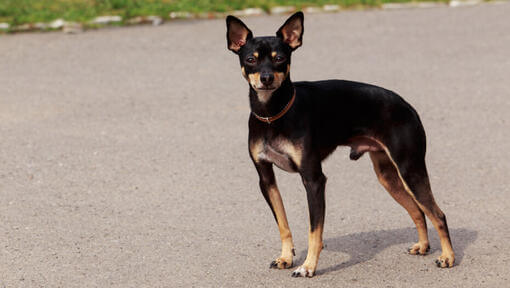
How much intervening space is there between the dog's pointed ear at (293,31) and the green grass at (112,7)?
8395mm

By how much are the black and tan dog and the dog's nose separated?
0.02 m

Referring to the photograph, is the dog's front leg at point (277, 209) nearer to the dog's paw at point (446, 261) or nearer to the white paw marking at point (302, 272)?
the white paw marking at point (302, 272)

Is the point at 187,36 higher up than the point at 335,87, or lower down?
lower down

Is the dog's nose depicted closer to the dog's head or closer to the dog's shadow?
the dog's head

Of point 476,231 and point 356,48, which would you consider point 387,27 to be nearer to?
point 356,48

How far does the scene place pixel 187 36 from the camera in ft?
43.3

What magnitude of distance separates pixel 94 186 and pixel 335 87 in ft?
8.64

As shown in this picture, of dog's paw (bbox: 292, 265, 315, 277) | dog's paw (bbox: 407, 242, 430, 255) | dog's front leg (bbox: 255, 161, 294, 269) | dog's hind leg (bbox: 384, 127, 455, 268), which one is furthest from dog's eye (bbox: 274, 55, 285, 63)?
dog's paw (bbox: 407, 242, 430, 255)

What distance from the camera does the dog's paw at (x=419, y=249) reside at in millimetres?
6301

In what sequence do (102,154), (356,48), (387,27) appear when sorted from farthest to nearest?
1. (387,27)
2. (356,48)
3. (102,154)

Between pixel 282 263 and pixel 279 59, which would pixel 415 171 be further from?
pixel 279 59

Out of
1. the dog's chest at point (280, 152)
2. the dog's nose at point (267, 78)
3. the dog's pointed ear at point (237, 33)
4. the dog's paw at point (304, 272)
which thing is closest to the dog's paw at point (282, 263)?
the dog's paw at point (304, 272)

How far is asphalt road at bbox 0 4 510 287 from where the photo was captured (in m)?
6.12

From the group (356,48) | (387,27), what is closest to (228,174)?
(356,48)
